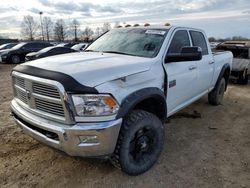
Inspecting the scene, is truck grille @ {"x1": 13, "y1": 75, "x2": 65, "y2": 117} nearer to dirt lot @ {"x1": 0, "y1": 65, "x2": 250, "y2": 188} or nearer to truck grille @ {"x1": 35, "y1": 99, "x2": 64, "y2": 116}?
truck grille @ {"x1": 35, "y1": 99, "x2": 64, "y2": 116}

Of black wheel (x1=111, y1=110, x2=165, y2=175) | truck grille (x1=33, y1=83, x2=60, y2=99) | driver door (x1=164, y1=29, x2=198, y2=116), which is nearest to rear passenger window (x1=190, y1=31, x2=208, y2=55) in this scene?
driver door (x1=164, y1=29, x2=198, y2=116)

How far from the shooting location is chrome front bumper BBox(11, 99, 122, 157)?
2666 mm

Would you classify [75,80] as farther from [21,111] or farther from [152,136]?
[152,136]

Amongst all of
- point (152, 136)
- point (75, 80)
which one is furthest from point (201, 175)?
point (75, 80)

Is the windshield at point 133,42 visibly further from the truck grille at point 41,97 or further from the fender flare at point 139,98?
the truck grille at point 41,97

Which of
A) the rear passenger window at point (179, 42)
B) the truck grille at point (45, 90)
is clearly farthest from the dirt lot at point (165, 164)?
the rear passenger window at point (179, 42)

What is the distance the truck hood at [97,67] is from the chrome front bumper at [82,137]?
1.48 feet

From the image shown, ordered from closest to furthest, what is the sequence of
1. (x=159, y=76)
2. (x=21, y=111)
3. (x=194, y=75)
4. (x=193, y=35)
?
1. (x=21, y=111)
2. (x=159, y=76)
3. (x=194, y=75)
4. (x=193, y=35)

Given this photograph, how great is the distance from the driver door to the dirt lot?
67 centimetres

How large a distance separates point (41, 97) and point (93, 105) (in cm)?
64

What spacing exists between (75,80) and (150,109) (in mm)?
1374

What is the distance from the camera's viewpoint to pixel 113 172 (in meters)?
3.42

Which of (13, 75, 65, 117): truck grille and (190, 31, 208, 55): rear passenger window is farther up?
(190, 31, 208, 55): rear passenger window

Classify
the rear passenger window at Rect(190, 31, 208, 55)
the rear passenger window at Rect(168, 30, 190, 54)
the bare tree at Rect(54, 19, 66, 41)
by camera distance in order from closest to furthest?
the rear passenger window at Rect(168, 30, 190, 54) → the rear passenger window at Rect(190, 31, 208, 55) → the bare tree at Rect(54, 19, 66, 41)
